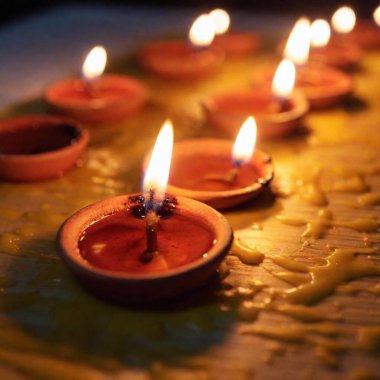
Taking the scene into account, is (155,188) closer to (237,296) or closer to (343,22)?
(237,296)

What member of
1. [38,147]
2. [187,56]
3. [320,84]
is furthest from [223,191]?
[187,56]

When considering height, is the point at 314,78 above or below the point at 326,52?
below

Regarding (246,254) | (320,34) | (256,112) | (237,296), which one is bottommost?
(237,296)

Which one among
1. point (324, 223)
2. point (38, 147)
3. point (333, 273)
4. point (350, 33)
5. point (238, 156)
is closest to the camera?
point (333, 273)

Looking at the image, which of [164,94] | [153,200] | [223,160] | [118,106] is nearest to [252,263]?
[153,200]

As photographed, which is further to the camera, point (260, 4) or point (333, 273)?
point (260, 4)

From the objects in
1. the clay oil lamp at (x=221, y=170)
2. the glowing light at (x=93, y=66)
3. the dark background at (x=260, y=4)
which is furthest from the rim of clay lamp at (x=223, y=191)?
the dark background at (x=260, y=4)

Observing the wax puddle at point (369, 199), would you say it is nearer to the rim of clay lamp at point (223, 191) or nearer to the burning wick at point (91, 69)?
the rim of clay lamp at point (223, 191)
